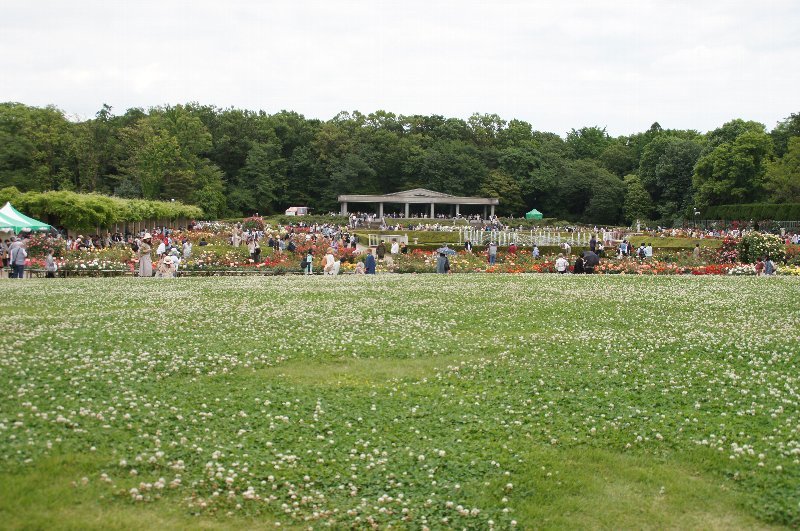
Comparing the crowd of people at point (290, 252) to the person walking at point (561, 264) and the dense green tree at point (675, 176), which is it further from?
the dense green tree at point (675, 176)

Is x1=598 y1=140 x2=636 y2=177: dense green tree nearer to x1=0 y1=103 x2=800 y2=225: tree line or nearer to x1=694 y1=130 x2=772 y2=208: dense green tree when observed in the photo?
x1=0 y1=103 x2=800 y2=225: tree line

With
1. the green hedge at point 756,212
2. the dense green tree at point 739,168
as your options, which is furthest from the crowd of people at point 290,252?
the dense green tree at point 739,168

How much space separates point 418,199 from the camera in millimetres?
102375

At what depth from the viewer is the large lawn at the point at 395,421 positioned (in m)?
6.33

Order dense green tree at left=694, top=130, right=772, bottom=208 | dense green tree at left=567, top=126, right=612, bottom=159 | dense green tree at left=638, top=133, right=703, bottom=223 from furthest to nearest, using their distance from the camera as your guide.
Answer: dense green tree at left=567, top=126, right=612, bottom=159 → dense green tree at left=638, top=133, right=703, bottom=223 → dense green tree at left=694, top=130, right=772, bottom=208

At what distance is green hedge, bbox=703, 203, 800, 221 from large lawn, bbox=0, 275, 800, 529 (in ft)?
204

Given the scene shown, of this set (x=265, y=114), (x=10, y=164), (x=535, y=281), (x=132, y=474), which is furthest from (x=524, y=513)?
(x=265, y=114)

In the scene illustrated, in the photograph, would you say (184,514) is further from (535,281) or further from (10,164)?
(10,164)

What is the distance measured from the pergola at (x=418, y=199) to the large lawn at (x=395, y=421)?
3347 inches

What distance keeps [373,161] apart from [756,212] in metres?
55.0

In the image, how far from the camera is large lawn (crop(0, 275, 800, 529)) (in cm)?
633

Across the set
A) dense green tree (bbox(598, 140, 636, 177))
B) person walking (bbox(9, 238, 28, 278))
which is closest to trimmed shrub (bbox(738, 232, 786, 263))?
person walking (bbox(9, 238, 28, 278))

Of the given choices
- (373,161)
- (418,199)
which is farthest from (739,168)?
(373,161)

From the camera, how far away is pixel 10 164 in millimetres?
85062
